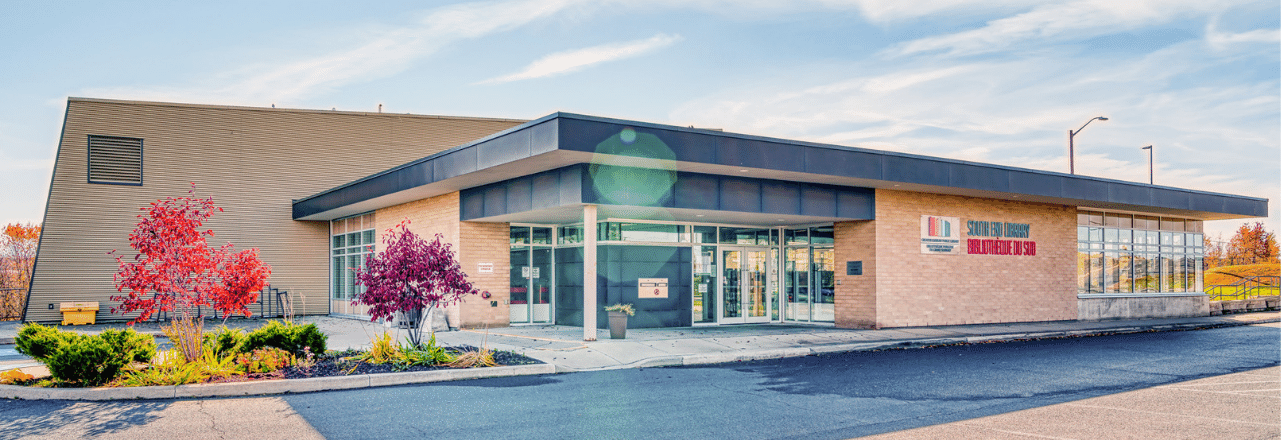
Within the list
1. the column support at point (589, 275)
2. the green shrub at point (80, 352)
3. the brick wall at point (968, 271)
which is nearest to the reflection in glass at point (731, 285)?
the brick wall at point (968, 271)

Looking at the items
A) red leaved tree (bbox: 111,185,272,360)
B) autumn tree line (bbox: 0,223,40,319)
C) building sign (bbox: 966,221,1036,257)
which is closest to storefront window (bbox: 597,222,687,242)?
building sign (bbox: 966,221,1036,257)

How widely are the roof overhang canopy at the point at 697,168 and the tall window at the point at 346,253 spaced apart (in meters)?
0.88

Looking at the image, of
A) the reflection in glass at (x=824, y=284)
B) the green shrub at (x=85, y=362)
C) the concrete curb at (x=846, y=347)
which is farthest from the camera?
the reflection in glass at (x=824, y=284)

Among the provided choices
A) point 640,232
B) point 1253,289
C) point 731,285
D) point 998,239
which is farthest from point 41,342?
point 1253,289

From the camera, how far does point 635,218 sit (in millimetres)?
19250

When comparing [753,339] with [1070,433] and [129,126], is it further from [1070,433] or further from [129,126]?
[129,126]

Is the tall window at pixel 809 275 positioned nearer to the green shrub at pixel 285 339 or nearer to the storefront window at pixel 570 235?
the storefront window at pixel 570 235

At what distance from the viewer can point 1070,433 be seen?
Result: 26.1 feet

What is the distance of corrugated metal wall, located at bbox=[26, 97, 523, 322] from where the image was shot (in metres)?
24.5

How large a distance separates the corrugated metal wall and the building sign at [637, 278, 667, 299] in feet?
39.0

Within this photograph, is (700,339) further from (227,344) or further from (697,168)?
(227,344)

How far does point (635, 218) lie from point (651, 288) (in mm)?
1730

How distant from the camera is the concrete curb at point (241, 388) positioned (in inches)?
388

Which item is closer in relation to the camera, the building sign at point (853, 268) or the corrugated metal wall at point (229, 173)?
the building sign at point (853, 268)
